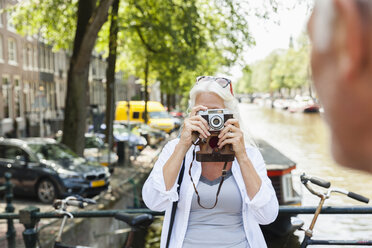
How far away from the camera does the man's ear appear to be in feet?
Answer: 1.27

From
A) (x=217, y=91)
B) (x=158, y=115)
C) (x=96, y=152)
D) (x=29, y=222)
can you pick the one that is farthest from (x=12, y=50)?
(x=217, y=91)

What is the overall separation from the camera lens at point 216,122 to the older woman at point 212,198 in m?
0.09

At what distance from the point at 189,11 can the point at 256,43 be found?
3091mm

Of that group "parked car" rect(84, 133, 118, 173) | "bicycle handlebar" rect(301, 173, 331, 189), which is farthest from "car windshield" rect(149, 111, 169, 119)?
"bicycle handlebar" rect(301, 173, 331, 189)

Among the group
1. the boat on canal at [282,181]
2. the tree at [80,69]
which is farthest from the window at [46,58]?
the boat on canal at [282,181]

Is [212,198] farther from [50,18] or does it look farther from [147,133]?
[147,133]

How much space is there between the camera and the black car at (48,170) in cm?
1158

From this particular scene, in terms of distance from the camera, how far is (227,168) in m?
2.41

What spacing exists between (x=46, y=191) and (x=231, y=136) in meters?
10.3

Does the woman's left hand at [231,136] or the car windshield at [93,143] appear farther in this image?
the car windshield at [93,143]

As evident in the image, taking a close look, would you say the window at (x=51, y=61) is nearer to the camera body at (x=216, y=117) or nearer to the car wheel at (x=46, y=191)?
the car wheel at (x=46, y=191)

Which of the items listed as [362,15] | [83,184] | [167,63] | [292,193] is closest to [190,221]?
[362,15]

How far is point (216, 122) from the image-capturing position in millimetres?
2168

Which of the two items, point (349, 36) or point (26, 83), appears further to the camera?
point (26, 83)
